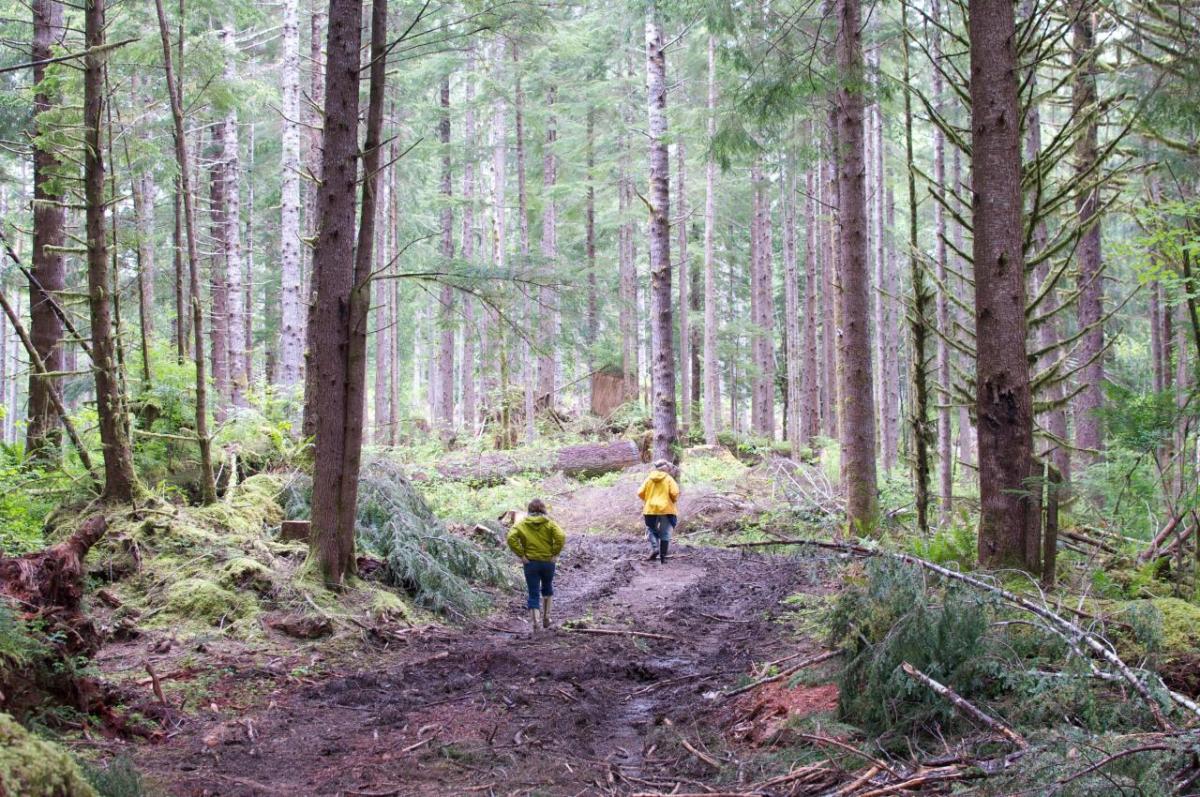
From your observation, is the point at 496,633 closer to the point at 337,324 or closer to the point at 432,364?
the point at 337,324

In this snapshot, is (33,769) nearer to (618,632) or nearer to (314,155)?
(618,632)

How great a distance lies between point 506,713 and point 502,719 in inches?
5.6

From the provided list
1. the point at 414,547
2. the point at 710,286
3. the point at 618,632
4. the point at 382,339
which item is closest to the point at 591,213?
the point at 382,339

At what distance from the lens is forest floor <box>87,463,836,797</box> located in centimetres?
464

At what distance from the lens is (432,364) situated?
1906 inches

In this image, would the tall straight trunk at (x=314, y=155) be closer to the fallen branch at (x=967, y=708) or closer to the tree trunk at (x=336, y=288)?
the tree trunk at (x=336, y=288)

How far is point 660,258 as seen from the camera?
53.8 feet

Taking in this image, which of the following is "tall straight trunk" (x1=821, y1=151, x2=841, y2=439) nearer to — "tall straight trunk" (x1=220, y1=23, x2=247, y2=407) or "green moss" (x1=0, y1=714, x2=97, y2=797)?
"tall straight trunk" (x1=220, y1=23, x2=247, y2=407)

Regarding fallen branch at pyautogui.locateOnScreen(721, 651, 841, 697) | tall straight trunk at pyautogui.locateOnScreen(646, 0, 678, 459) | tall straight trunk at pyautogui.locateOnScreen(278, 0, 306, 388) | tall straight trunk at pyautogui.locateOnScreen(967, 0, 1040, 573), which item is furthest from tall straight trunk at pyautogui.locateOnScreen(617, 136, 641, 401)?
fallen branch at pyautogui.locateOnScreen(721, 651, 841, 697)

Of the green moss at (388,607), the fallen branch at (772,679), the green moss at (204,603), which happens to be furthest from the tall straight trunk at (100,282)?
the fallen branch at (772,679)

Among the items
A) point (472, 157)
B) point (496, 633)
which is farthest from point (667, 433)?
point (472, 157)

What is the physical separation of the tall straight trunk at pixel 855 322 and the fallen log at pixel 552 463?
36.4 feet

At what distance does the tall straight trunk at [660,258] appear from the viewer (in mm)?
16266

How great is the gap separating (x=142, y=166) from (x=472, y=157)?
17995 mm
